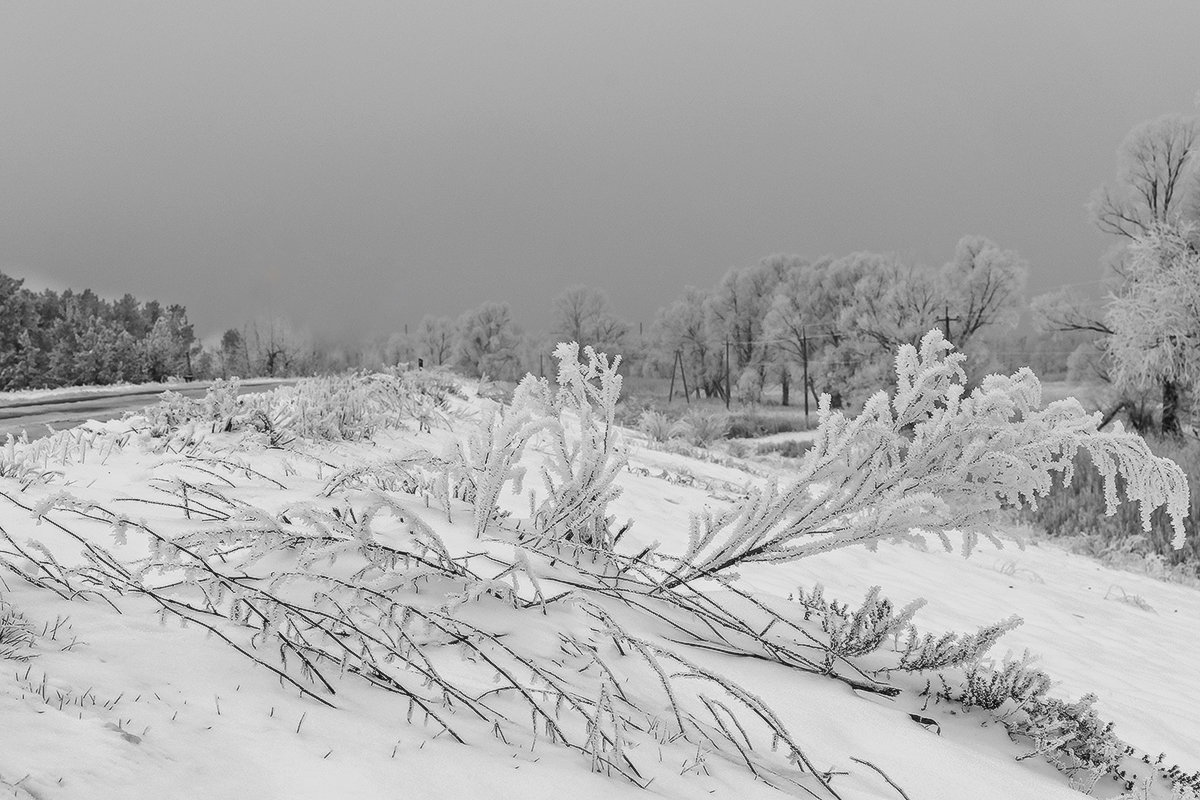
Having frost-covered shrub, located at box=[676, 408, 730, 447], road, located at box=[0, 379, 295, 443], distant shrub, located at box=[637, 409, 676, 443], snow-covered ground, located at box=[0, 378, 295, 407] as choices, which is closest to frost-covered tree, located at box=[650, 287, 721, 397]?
frost-covered shrub, located at box=[676, 408, 730, 447]

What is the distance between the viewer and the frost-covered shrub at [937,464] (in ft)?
7.97

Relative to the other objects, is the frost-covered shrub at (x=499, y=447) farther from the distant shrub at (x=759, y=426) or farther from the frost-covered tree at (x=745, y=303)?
the frost-covered tree at (x=745, y=303)

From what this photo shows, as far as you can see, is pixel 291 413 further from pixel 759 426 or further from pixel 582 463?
pixel 759 426

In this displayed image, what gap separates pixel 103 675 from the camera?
137cm

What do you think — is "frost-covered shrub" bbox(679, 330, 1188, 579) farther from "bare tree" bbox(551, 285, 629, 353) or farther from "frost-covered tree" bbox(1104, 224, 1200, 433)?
"bare tree" bbox(551, 285, 629, 353)

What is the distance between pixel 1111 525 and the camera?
9180mm

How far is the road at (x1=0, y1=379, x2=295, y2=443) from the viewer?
6.43 metres

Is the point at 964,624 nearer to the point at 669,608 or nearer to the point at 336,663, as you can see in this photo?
the point at 669,608

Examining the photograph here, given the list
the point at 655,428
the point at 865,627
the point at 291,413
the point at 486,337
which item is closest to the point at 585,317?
the point at 486,337

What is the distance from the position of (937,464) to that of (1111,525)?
858cm

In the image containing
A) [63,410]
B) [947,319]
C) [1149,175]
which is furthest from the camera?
[947,319]

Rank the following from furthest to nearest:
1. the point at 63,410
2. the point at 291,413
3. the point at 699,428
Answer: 1. the point at 699,428
2. the point at 63,410
3. the point at 291,413

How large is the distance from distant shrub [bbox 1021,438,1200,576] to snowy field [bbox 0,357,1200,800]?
5.99 metres

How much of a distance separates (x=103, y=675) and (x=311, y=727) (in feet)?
1.39
